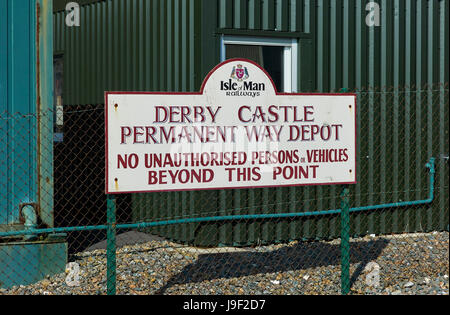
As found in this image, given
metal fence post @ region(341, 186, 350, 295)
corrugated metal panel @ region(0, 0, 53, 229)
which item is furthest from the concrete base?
metal fence post @ region(341, 186, 350, 295)

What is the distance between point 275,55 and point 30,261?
4.13 m

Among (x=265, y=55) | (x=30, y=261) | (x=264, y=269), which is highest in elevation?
(x=265, y=55)

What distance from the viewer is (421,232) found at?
9461 millimetres

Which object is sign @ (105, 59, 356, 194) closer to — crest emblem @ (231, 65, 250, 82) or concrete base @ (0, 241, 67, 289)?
crest emblem @ (231, 65, 250, 82)

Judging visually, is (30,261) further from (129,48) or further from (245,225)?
(129,48)

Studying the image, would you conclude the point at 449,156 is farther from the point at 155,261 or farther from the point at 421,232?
the point at 155,261

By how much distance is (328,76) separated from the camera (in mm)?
8930

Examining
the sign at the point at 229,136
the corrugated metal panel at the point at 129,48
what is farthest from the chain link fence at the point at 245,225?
the corrugated metal panel at the point at 129,48

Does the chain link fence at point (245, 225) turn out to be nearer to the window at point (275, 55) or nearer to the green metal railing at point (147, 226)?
the green metal railing at point (147, 226)

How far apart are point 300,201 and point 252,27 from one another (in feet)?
7.78

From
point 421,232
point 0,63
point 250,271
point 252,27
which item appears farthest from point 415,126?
point 0,63

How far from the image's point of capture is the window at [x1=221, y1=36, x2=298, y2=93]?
27.8 feet

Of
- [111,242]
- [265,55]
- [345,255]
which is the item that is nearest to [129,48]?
[265,55]

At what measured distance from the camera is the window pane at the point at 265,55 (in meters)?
8.42
